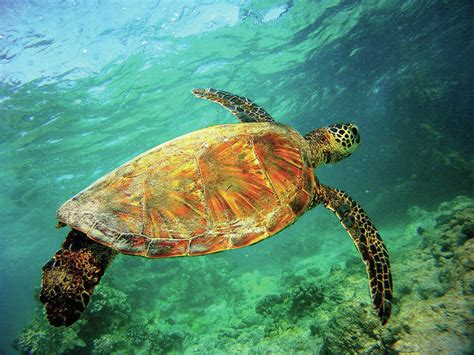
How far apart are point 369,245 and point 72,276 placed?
12.4 ft

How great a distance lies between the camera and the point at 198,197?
10.1 feet

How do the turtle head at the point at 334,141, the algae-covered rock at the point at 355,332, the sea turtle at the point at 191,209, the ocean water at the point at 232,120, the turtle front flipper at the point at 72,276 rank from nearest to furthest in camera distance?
1. the turtle front flipper at the point at 72,276
2. the sea turtle at the point at 191,209
3. the algae-covered rock at the point at 355,332
4. the turtle head at the point at 334,141
5. the ocean water at the point at 232,120

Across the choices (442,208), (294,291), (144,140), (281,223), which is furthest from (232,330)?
(144,140)

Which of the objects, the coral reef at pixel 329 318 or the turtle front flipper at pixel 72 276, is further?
the coral reef at pixel 329 318

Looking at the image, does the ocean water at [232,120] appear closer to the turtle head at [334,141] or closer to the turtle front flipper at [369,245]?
the turtle front flipper at [369,245]

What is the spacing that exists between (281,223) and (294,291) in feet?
17.2

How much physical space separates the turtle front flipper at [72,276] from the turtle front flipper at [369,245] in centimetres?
309

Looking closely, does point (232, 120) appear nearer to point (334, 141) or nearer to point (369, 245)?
point (334, 141)

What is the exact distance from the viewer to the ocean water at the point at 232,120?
6168 mm

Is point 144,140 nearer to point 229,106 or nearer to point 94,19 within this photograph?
point 94,19

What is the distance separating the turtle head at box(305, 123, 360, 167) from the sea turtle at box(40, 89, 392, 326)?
1039 mm

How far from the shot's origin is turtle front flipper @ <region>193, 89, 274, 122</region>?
17.0 ft

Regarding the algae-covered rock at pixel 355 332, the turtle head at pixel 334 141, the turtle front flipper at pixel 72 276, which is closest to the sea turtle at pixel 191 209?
the turtle front flipper at pixel 72 276

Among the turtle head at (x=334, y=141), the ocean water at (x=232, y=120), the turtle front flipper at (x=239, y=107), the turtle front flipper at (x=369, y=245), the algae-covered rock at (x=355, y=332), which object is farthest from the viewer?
the ocean water at (x=232, y=120)
